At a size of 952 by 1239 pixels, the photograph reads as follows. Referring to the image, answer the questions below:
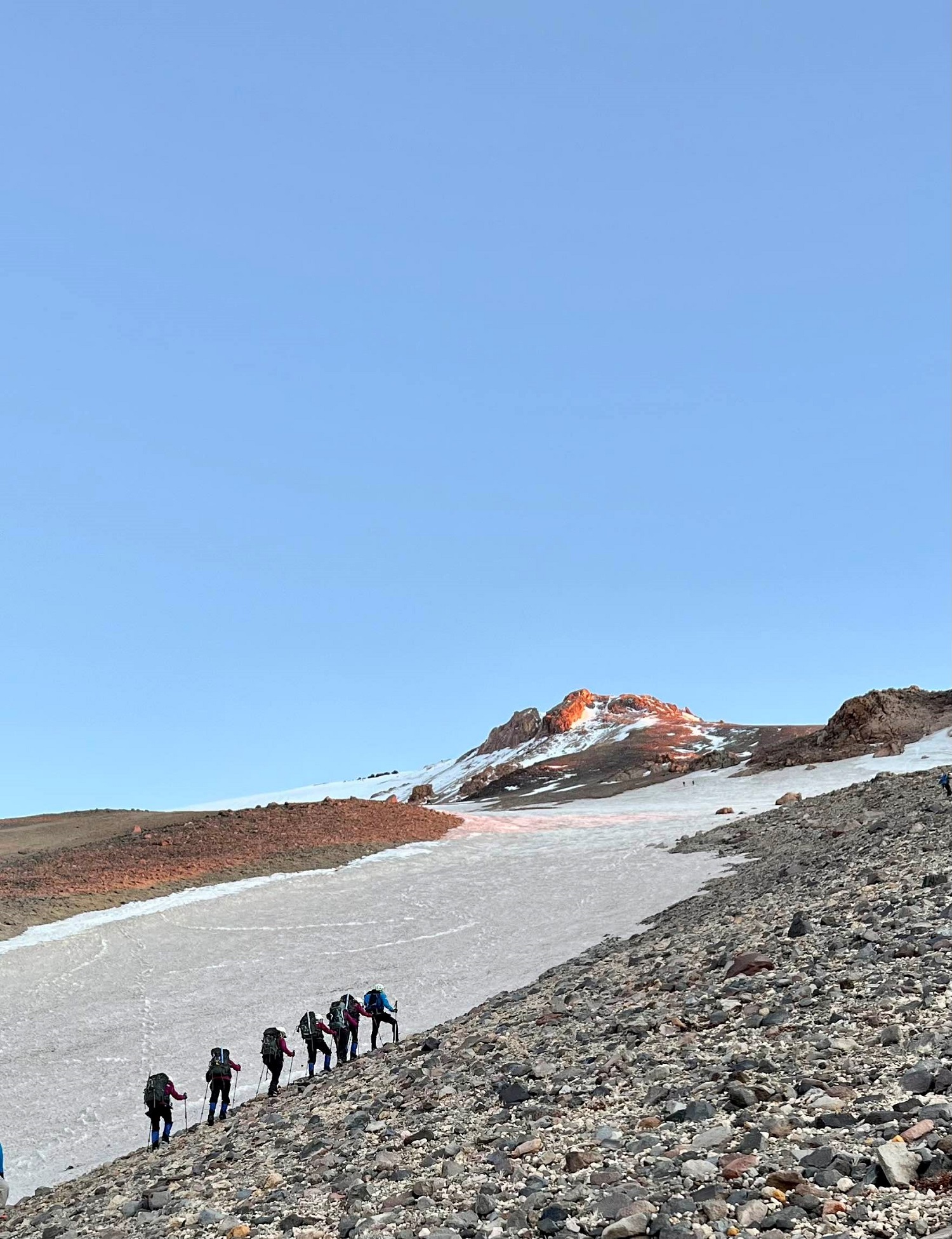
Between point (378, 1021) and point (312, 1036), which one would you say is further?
point (378, 1021)

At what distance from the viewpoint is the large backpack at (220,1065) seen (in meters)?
16.7

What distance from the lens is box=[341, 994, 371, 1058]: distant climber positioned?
1905 cm

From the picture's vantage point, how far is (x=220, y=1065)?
659 inches

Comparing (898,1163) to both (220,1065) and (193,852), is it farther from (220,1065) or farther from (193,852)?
(193,852)

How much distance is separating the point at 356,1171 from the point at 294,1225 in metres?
1.49

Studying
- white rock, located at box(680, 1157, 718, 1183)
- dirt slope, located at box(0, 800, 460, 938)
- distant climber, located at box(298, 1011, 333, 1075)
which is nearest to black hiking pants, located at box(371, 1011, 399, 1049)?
distant climber, located at box(298, 1011, 333, 1075)

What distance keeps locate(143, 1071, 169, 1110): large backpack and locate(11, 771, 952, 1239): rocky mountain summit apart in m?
0.84

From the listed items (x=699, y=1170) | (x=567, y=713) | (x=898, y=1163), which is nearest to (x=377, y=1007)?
(x=699, y=1170)

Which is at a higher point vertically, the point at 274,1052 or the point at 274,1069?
the point at 274,1052

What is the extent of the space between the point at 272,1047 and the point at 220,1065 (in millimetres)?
1243

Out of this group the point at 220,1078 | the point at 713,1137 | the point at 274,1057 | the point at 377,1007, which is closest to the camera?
the point at 713,1137

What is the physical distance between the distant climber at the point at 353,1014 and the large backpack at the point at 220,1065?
2.84 m

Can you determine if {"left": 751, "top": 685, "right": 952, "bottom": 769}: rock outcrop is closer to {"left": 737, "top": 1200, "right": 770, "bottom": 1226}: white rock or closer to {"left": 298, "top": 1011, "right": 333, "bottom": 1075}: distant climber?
{"left": 298, "top": 1011, "right": 333, "bottom": 1075}: distant climber

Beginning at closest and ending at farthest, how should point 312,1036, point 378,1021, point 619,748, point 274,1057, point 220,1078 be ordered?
1. point 220,1078
2. point 274,1057
3. point 312,1036
4. point 378,1021
5. point 619,748
